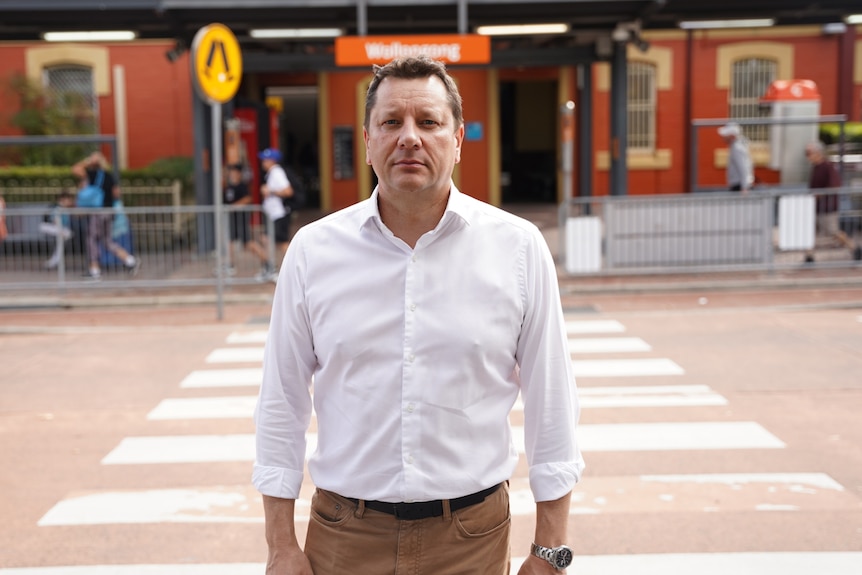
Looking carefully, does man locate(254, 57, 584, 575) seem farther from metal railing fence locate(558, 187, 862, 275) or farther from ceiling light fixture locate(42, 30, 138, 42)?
ceiling light fixture locate(42, 30, 138, 42)

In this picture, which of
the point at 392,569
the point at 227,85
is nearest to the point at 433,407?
the point at 392,569

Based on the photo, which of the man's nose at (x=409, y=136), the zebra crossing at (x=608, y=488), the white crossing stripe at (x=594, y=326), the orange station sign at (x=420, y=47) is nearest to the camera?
the man's nose at (x=409, y=136)

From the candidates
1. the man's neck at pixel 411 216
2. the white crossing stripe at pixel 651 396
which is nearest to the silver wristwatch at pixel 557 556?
the man's neck at pixel 411 216

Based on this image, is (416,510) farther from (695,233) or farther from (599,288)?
(695,233)

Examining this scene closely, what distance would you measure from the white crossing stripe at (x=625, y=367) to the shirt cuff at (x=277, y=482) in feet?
22.1

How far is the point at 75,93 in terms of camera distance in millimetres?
22297

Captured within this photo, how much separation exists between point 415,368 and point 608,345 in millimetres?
8436

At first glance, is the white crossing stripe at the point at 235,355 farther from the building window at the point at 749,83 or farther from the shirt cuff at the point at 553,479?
the building window at the point at 749,83

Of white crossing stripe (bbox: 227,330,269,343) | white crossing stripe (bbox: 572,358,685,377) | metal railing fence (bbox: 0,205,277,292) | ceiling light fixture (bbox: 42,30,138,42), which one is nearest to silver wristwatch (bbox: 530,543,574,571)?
white crossing stripe (bbox: 572,358,685,377)

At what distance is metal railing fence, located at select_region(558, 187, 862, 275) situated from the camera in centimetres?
1532

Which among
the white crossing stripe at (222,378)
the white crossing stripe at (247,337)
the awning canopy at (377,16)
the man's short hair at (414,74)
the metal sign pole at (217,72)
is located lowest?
the white crossing stripe at (222,378)

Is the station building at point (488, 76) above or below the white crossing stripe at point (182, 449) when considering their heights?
above

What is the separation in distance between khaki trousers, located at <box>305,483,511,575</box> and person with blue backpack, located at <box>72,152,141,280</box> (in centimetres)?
1322

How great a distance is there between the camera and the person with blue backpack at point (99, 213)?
50.4 feet
